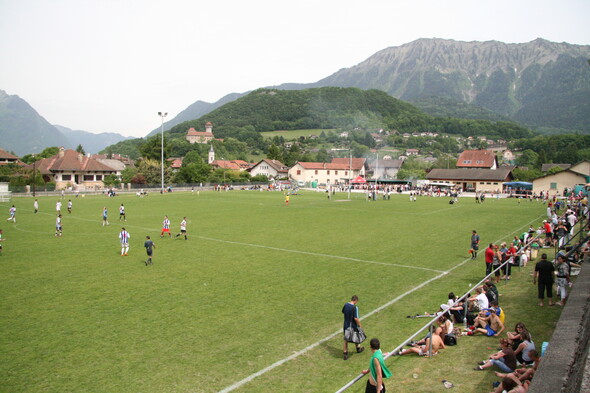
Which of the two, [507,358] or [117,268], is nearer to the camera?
[507,358]

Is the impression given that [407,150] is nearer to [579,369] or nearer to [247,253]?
[247,253]

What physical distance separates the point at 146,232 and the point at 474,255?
66.1 feet

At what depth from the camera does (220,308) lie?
40.1 feet

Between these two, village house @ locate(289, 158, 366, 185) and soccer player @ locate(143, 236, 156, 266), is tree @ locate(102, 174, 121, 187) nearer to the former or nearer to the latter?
village house @ locate(289, 158, 366, 185)

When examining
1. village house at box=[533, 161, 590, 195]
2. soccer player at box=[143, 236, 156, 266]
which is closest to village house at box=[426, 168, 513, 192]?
village house at box=[533, 161, 590, 195]

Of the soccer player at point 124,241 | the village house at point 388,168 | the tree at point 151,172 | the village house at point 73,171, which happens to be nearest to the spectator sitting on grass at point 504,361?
the soccer player at point 124,241

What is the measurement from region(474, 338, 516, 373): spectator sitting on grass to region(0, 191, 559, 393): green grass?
0.37 meters

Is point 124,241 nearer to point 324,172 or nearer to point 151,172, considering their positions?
point 151,172

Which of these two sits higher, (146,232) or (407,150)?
(407,150)

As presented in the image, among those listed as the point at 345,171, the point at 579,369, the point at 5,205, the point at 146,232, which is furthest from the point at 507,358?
the point at 345,171

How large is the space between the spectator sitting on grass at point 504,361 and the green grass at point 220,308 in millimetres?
367

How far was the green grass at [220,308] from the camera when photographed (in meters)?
8.30

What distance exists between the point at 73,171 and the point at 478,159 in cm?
9283

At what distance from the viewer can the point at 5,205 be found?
4506 cm
